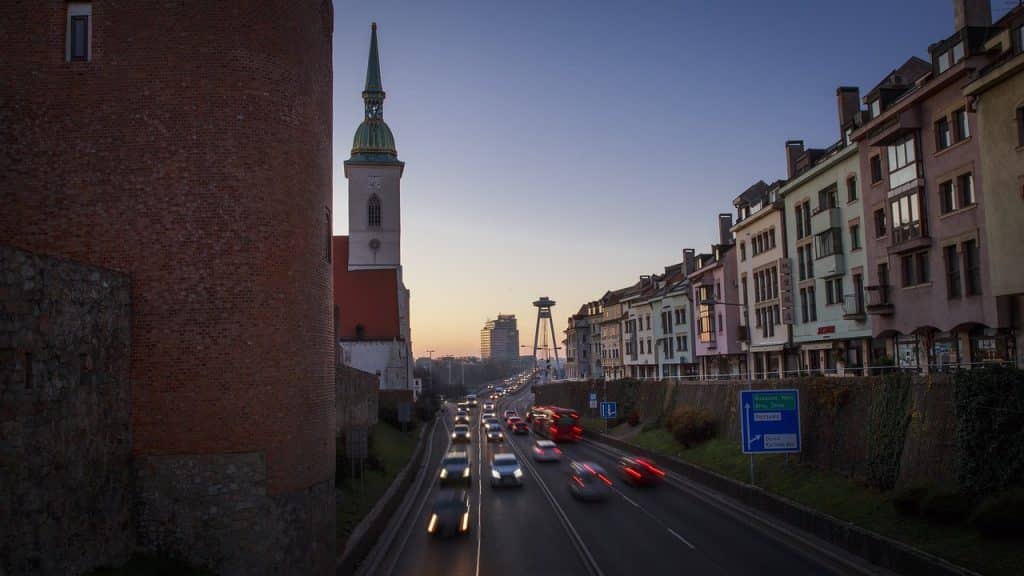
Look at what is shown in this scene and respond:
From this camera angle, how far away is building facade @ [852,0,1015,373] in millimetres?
29312

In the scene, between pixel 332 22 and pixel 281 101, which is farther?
pixel 332 22

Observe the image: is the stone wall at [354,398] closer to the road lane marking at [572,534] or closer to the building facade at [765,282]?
the road lane marking at [572,534]

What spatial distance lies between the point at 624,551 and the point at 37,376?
16.0 m

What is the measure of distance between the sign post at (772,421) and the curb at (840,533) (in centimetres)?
189

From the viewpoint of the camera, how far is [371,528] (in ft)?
75.9

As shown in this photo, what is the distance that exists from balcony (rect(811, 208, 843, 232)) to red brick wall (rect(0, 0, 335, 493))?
34275 mm

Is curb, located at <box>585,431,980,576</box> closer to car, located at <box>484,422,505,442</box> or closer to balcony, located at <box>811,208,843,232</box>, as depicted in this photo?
balcony, located at <box>811,208,843,232</box>

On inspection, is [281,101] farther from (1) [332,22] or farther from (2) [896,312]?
(2) [896,312]

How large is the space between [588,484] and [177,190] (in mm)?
21908

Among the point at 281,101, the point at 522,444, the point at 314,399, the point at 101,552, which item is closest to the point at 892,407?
the point at 314,399

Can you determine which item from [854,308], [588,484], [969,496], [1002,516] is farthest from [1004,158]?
[588,484]

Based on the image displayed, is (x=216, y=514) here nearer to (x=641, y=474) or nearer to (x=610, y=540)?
(x=610, y=540)

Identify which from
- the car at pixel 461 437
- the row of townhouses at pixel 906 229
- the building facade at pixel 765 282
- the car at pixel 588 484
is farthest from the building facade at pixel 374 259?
the car at pixel 588 484

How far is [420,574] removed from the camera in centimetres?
1984
